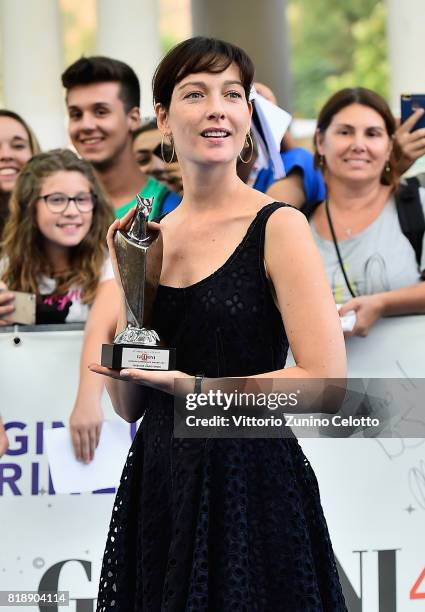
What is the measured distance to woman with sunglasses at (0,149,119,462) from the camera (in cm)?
482

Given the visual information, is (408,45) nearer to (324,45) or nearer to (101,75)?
(101,75)

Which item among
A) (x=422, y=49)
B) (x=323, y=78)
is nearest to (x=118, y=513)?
(x=422, y=49)

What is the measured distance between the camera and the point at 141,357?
8.98ft

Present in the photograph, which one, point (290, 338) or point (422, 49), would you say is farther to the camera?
point (422, 49)

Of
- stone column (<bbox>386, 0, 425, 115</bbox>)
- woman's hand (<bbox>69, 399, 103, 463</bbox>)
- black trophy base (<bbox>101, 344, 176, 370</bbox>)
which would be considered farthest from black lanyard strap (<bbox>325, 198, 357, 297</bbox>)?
stone column (<bbox>386, 0, 425, 115</bbox>)

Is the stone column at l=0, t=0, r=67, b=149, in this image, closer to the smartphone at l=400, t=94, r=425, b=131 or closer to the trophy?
the smartphone at l=400, t=94, r=425, b=131

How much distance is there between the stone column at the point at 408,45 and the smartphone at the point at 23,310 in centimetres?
461

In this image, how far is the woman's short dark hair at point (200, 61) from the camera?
9.30ft

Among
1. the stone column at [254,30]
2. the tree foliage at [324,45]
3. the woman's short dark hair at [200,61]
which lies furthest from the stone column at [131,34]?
the tree foliage at [324,45]

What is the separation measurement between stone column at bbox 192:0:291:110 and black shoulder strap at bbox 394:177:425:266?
559 centimetres

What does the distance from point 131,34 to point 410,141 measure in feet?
15.7

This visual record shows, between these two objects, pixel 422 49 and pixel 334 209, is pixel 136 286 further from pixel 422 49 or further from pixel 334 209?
pixel 422 49

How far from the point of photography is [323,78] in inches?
1556

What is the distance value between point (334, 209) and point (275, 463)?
8.38 ft
